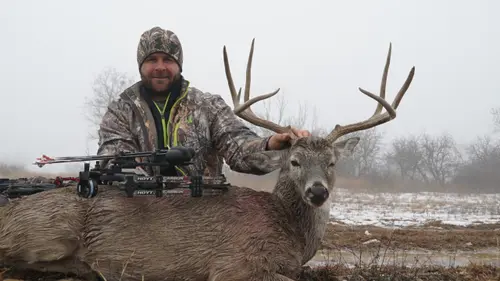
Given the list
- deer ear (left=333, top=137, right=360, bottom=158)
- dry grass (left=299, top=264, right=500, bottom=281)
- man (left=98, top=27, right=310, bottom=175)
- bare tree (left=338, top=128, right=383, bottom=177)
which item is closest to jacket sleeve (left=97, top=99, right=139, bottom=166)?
man (left=98, top=27, right=310, bottom=175)

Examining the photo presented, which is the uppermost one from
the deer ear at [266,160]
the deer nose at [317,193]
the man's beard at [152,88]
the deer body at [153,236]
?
the man's beard at [152,88]

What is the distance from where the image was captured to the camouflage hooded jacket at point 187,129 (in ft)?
15.7

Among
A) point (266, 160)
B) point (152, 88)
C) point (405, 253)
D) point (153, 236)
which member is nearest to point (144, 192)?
point (153, 236)

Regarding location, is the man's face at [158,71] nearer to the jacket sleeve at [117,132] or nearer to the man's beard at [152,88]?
the man's beard at [152,88]

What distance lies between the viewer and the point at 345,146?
169 inches

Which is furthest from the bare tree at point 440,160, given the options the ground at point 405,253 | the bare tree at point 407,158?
the ground at point 405,253

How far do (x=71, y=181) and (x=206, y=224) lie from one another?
155 centimetres

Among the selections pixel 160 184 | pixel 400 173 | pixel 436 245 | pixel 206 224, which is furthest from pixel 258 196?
pixel 400 173

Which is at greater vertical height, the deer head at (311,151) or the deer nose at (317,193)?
the deer head at (311,151)

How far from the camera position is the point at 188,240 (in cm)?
361

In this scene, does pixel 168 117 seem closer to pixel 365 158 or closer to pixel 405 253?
pixel 405 253

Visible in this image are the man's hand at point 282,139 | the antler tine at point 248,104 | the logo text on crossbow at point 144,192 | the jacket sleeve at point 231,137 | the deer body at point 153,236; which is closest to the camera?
the deer body at point 153,236

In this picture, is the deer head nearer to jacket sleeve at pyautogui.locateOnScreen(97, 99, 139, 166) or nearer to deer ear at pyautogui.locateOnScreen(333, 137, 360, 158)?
deer ear at pyautogui.locateOnScreen(333, 137, 360, 158)

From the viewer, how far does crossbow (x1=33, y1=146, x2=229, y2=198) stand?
3680 mm
